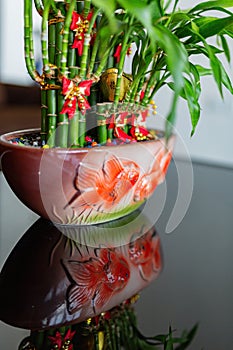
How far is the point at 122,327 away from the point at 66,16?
1.36 feet

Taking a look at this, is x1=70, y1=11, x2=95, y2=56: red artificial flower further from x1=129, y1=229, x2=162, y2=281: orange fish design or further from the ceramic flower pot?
x1=129, y1=229, x2=162, y2=281: orange fish design

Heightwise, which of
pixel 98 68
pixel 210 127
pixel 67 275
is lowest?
pixel 210 127

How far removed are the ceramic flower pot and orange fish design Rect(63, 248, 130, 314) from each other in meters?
0.07

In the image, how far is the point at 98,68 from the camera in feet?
2.31

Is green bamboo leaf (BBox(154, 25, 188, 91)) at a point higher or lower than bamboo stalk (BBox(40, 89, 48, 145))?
higher

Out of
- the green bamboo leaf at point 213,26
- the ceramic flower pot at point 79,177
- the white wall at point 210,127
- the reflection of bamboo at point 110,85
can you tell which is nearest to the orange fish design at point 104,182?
the ceramic flower pot at point 79,177

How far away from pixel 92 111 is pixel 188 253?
247mm

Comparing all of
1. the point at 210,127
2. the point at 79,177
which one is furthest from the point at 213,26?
the point at 210,127

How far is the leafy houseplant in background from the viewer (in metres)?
0.68

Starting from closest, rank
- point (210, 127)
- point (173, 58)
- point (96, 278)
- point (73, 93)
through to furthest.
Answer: point (173, 58) → point (96, 278) → point (73, 93) → point (210, 127)

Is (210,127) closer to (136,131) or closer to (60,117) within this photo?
(136,131)

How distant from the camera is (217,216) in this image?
86cm

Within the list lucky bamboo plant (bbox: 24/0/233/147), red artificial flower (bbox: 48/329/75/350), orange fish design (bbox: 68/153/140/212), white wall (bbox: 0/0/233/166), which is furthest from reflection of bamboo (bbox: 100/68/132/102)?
white wall (bbox: 0/0/233/166)

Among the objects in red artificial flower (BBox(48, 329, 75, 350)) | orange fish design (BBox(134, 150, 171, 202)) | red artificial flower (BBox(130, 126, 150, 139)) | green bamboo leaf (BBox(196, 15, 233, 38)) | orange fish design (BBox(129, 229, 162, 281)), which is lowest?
orange fish design (BBox(129, 229, 162, 281))
